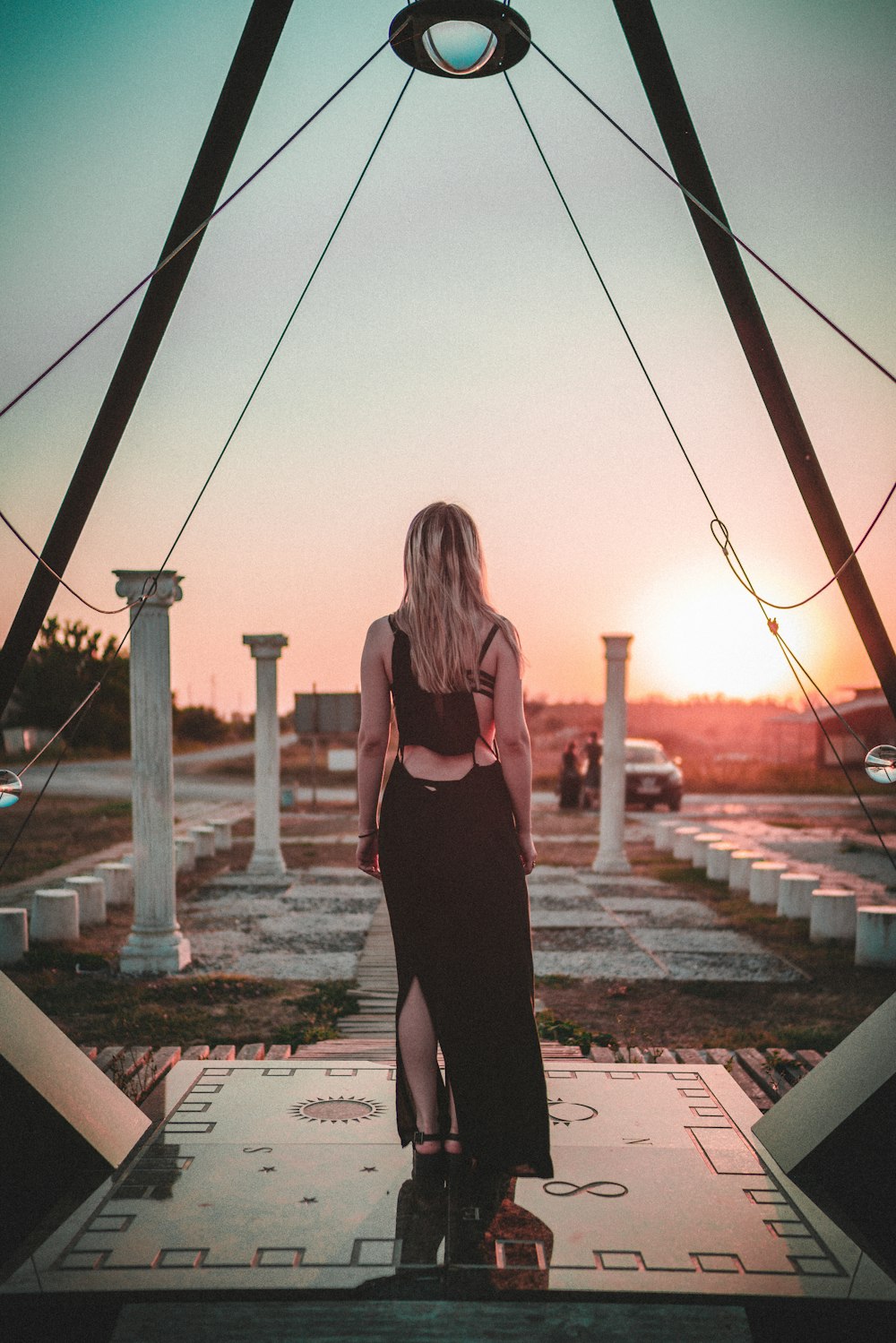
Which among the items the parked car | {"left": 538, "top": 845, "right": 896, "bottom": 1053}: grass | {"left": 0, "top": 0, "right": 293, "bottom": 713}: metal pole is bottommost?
{"left": 538, "top": 845, "right": 896, "bottom": 1053}: grass

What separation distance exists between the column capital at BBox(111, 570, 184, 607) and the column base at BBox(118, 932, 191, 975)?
253 centimetres

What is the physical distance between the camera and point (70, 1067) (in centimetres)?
377

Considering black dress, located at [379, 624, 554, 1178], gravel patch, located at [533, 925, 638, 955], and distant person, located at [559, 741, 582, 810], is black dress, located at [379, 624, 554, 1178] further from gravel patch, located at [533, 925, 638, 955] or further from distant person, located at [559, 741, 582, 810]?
distant person, located at [559, 741, 582, 810]

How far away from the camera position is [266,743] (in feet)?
45.1

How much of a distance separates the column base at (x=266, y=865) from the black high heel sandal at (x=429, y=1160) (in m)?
10.1

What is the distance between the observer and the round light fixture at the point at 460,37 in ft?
11.3

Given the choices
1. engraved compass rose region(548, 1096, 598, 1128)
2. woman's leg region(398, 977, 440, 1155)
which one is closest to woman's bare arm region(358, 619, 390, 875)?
woman's leg region(398, 977, 440, 1155)

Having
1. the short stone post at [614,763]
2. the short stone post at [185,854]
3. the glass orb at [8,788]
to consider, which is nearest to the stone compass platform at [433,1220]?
the glass orb at [8,788]

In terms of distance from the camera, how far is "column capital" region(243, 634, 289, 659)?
1370 centimetres

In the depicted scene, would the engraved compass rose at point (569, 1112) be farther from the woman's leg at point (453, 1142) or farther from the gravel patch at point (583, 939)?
the gravel patch at point (583, 939)

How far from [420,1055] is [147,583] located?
555 cm

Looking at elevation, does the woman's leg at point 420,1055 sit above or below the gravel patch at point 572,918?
above

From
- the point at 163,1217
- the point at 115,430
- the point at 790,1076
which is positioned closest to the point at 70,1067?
the point at 163,1217

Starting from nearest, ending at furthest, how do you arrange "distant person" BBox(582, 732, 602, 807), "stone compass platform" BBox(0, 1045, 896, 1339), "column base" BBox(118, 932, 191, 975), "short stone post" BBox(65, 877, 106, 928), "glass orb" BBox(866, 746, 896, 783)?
"stone compass platform" BBox(0, 1045, 896, 1339) < "glass orb" BBox(866, 746, 896, 783) < "column base" BBox(118, 932, 191, 975) < "short stone post" BBox(65, 877, 106, 928) < "distant person" BBox(582, 732, 602, 807)
